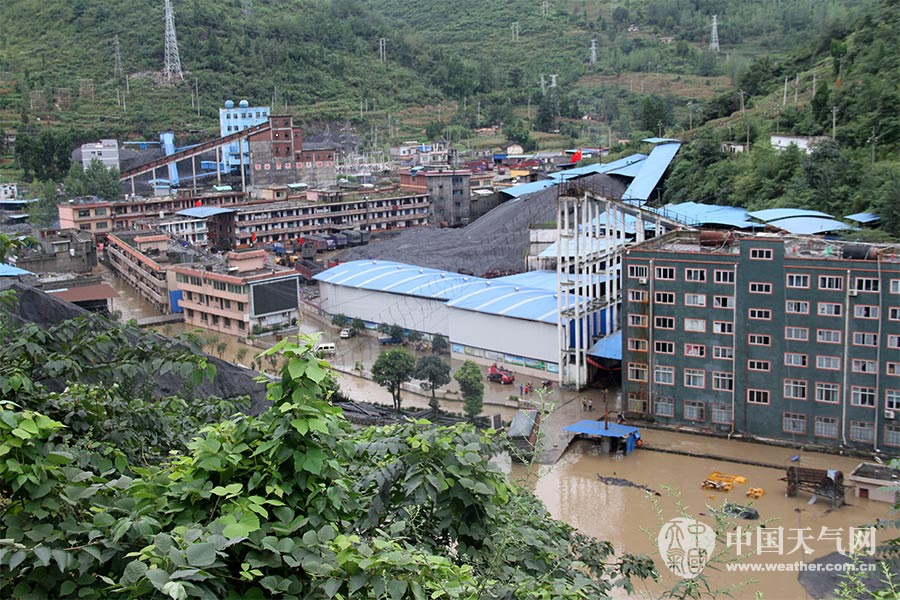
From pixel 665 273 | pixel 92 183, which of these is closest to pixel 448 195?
pixel 92 183

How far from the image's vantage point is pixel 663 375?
9.95m

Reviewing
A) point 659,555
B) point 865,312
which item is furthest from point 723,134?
point 659,555

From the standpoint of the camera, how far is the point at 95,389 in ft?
9.41

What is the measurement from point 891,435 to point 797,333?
124 cm

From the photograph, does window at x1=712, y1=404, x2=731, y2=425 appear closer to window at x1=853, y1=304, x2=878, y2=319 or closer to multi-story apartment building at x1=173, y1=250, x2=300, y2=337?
window at x1=853, y1=304, x2=878, y2=319

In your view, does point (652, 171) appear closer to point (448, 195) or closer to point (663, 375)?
point (448, 195)

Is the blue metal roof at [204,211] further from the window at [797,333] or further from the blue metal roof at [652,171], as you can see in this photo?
the window at [797,333]

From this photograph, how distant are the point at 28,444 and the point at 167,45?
32.7 metres

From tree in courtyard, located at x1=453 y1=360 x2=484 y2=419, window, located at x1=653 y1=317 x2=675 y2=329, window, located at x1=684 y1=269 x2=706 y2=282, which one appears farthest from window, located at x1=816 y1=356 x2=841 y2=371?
tree in courtyard, located at x1=453 y1=360 x2=484 y2=419

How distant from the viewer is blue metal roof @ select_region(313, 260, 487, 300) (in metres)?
13.9

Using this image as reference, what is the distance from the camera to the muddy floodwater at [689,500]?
22.7ft

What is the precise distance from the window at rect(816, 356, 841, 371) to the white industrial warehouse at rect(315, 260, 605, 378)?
307cm

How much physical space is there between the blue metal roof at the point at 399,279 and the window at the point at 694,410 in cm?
447

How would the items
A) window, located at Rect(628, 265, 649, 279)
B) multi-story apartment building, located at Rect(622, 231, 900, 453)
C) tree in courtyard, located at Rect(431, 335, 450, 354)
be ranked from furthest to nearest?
tree in courtyard, located at Rect(431, 335, 450, 354) → window, located at Rect(628, 265, 649, 279) → multi-story apartment building, located at Rect(622, 231, 900, 453)
